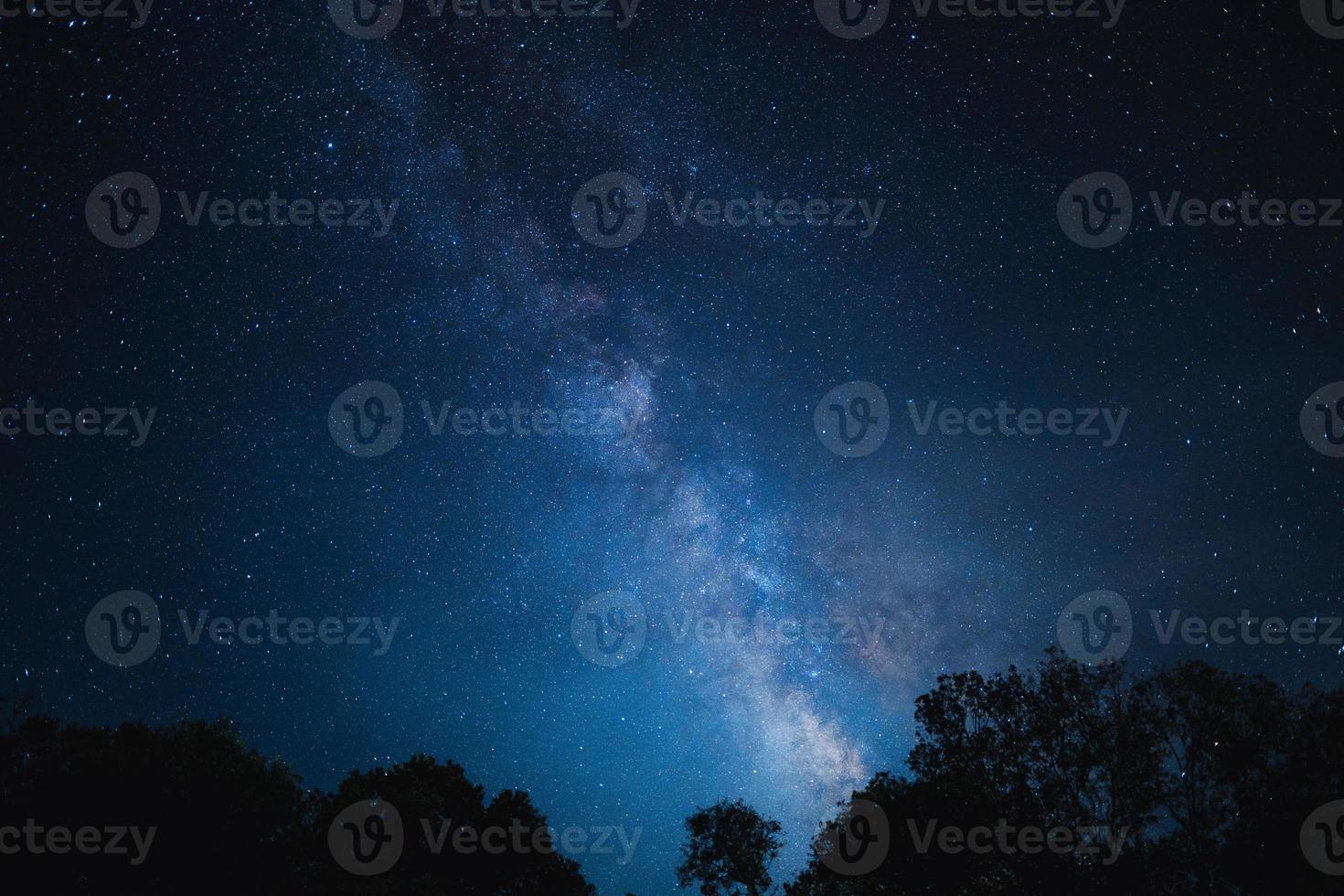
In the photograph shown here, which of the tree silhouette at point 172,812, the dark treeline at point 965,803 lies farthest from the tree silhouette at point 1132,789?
the tree silhouette at point 172,812

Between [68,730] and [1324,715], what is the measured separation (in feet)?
138

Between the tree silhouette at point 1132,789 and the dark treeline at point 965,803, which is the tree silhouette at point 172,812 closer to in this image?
the dark treeline at point 965,803

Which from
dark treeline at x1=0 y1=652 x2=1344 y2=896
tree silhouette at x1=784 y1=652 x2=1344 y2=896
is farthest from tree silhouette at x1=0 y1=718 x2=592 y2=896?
tree silhouette at x1=784 y1=652 x2=1344 y2=896

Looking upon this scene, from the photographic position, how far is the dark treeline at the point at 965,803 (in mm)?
22938

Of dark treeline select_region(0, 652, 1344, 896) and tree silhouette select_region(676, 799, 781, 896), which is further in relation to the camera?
tree silhouette select_region(676, 799, 781, 896)

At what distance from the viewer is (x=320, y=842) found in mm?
27484

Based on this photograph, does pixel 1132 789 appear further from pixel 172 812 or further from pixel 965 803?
pixel 172 812

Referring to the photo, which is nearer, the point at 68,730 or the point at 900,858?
the point at 68,730

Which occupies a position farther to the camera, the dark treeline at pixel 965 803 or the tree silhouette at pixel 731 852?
the tree silhouette at pixel 731 852

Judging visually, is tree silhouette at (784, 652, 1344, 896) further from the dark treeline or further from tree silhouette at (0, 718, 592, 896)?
tree silhouette at (0, 718, 592, 896)

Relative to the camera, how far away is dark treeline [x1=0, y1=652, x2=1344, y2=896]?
903 inches

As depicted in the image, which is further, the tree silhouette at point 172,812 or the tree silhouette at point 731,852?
the tree silhouette at point 731,852

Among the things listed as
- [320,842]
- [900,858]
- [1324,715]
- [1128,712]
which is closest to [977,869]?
[900,858]

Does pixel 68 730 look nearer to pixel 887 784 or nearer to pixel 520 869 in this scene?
pixel 520 869
